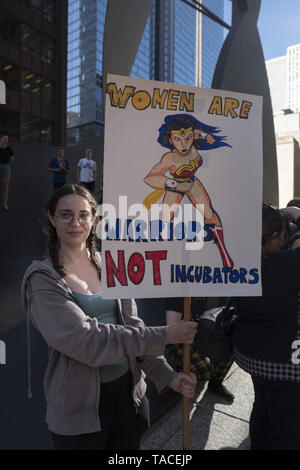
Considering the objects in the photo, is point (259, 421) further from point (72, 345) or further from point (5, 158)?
point (5, 158)

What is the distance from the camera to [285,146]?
17.5m

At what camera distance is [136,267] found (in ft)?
5.05

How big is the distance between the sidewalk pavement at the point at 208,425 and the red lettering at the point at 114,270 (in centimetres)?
156

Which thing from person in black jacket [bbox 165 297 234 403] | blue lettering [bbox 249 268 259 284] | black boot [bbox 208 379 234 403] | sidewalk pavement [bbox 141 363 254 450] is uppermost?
blue lettering [bbox 249 268 259 284]

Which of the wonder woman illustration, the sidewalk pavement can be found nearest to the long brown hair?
the wonder woman illustration

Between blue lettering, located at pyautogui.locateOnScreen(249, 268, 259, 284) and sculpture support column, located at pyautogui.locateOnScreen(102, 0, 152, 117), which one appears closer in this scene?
blue lettering, located at pyautogui.locateOnScreen(249, 268, 259, 284)

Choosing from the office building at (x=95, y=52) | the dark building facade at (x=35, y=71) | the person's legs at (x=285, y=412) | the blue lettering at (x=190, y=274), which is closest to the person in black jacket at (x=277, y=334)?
the person's legs at (x=285, y=412)

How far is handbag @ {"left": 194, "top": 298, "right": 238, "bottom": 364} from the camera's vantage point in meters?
2.07

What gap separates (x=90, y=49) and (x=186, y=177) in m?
62.0

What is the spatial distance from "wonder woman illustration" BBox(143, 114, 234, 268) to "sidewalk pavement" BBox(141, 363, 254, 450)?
157 cm

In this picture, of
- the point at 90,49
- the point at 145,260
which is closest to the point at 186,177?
the point at 145,260

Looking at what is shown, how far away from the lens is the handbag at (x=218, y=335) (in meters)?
2.07

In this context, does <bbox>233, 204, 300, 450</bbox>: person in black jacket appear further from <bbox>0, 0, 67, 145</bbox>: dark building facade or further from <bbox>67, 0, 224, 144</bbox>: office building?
<bbox>67, 0, 224, 144</bbox>: office building

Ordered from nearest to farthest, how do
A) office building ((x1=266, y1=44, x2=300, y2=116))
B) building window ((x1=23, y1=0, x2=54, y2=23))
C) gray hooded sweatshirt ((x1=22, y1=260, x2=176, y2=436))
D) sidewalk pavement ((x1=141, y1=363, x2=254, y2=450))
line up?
gray hooded sweatshirt ((x1=22, y1=260, x2=176, y2=436)) < sidewalk pavement ((x1=141, y1=363, x2=254, y2=450)) < building window ((x1=23, y1=0, x2=54, y2=23)) < office building ((x1=266, y1=44, x2=300, y2=116))
